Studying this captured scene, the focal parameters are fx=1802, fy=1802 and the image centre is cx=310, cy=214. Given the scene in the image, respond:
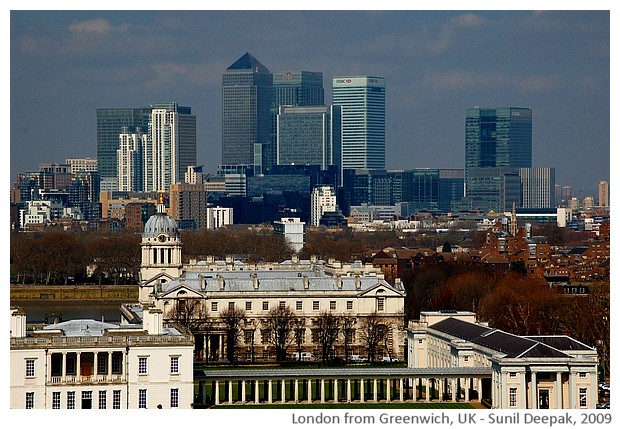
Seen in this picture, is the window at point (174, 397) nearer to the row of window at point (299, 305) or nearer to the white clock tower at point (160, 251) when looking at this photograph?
the row of window at point (299, 305)

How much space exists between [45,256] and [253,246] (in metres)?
24.3

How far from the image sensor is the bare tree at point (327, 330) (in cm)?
6359

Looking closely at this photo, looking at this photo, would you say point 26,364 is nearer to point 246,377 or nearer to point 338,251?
point 246,377

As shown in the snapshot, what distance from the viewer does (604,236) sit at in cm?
13388

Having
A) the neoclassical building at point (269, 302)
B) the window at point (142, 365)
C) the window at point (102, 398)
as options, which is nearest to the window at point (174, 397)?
the window at point (142, 365)

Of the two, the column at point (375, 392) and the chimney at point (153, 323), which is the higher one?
the chimney at point (153, 323)

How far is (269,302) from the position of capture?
69.6 m

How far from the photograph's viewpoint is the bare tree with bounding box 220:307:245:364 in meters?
64.1

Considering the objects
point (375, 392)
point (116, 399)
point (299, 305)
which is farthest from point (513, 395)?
point (299, 305)

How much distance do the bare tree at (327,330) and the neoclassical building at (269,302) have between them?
0.25 meters

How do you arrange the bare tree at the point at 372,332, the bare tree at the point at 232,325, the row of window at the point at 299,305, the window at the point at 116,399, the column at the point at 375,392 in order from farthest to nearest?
the row of window at the point at 299,305, the bare tree at the point at 232,325, the bare tree at the point at 372,332, the column at the point at 375,392, the window at the point at 116,399

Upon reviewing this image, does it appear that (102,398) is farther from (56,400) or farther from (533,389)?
(533,389)

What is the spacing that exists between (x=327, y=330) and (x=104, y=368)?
22134mm
